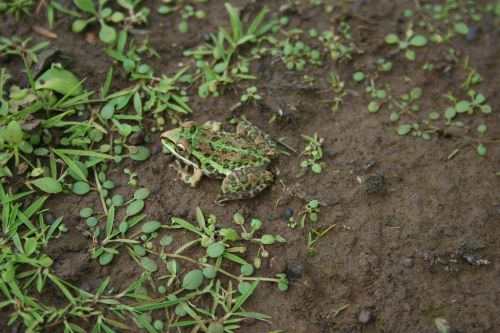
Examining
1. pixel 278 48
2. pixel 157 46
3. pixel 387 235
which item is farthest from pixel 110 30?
Result: pixel 387 235

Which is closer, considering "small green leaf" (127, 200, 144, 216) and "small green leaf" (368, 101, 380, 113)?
"small green leaf" (127, 200, 144, 216)

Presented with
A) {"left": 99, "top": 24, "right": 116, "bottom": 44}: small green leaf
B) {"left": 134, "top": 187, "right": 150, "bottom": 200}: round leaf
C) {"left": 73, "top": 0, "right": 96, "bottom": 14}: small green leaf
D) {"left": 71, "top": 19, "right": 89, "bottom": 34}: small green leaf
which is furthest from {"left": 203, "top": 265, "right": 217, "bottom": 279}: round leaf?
{"left": 73, "top": 0, "right": 96, "bottom": 14}: small green leaf

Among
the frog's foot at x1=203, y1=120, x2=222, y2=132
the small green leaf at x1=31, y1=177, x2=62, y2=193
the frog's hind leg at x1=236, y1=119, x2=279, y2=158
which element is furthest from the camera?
the frog's foot at x1=203, y1=120, x2=222, y2=132

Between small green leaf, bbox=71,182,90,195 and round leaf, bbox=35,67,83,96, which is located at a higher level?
round leaf, bbox=35,67,83,96

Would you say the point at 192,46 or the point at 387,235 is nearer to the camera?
the point at 387,235

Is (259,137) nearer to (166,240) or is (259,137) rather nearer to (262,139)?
(262,139)

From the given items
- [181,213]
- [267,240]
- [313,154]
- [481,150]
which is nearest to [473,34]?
[481,150]

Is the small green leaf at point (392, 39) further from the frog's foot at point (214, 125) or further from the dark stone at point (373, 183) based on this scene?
the frog's foot at point (214, 125)

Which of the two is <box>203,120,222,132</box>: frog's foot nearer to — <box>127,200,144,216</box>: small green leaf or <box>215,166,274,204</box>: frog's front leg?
<box>215,166,274,204</box>: frog's front leg

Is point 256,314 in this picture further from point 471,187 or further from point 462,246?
point 471,187
